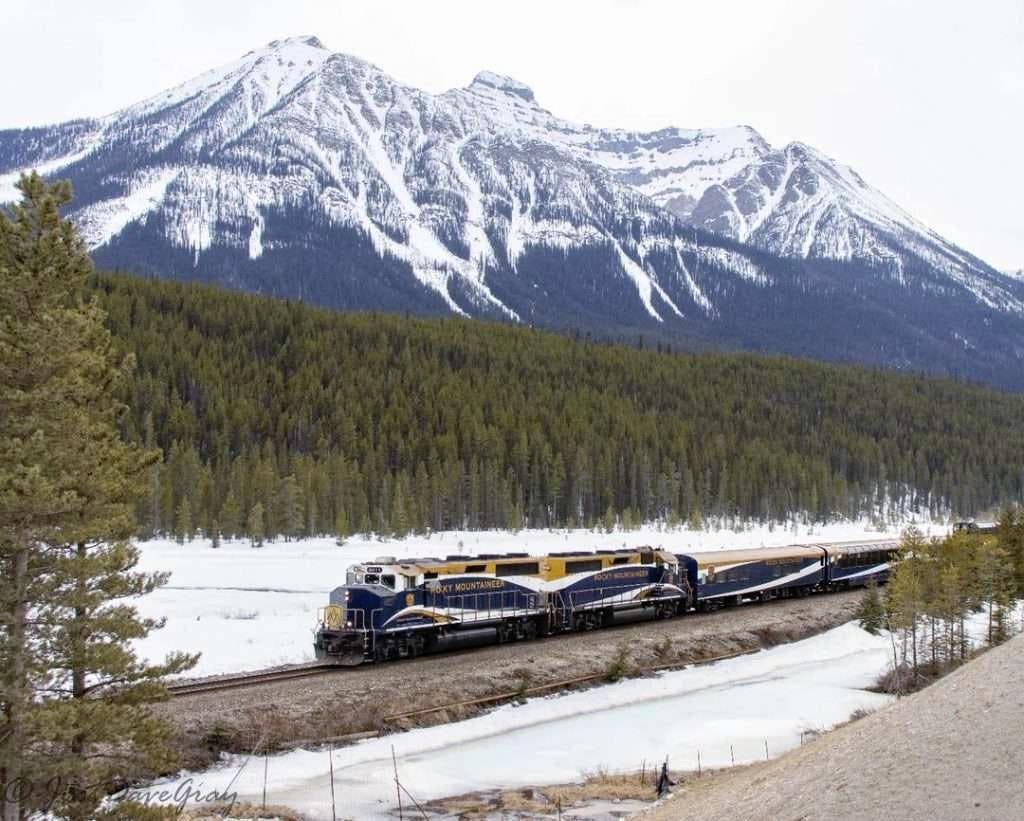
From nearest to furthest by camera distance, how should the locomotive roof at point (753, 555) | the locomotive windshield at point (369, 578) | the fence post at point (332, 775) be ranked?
the fence post at point (332, 775)
the locomotive windshield at point (369, 578)
the locomotive roof at point (753, 555)

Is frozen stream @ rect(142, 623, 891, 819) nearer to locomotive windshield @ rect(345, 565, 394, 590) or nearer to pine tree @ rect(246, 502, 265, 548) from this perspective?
locomotive windshield @ rect(345, 565, 394, 590)

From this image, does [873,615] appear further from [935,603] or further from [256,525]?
[256,525]

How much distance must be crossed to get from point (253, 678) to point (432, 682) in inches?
250

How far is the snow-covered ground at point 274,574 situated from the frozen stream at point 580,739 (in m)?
8.04

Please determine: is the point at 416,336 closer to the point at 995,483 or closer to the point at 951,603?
the point at 995,483

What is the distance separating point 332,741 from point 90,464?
14583mm

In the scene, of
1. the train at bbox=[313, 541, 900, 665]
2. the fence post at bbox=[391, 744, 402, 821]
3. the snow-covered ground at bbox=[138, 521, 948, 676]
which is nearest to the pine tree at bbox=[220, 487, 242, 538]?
the snow-covered ground at bbox=[138, 521, 948, 676]

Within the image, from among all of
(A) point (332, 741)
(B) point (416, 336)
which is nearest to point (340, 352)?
(B) point (416, 336)

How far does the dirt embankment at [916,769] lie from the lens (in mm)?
14070

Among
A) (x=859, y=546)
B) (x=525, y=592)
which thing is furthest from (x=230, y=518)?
(x=859, y=546)

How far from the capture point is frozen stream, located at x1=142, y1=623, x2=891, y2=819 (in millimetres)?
25828

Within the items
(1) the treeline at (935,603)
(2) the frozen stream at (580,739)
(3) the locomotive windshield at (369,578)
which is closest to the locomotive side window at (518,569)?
(3) the locomotive windshield at (369,578)

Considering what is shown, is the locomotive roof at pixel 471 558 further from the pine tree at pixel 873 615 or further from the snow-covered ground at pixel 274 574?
the pine tree at pixel 873 615

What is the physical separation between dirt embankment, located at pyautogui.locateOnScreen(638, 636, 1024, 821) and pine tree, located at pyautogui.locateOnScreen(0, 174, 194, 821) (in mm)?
11744
